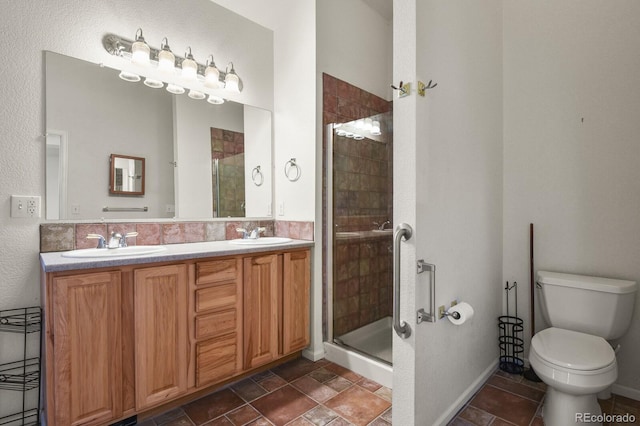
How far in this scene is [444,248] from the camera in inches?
62.9

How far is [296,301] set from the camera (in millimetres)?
2336

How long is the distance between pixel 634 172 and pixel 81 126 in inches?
129

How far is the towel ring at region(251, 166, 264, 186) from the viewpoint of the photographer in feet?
8.78

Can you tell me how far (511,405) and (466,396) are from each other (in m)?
0.25

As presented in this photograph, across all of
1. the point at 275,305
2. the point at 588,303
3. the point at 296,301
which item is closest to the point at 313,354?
the point at 296,301

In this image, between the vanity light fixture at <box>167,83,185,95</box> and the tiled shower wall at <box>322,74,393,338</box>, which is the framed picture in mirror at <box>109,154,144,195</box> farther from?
the tiled shower wall at <box>322,74,393,338</box>

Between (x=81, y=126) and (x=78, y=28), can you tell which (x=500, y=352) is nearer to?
(x=81, y=126)

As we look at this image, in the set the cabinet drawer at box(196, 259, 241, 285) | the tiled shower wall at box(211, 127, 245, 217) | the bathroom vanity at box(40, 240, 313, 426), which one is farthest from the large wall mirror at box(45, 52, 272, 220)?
the cabinet drawer at box(196, 259, 241, 285)

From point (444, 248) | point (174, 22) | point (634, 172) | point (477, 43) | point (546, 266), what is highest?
point (174, 22)

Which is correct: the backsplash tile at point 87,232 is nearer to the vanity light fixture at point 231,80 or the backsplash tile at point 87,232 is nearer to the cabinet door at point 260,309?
the cabinet door at point 260,309

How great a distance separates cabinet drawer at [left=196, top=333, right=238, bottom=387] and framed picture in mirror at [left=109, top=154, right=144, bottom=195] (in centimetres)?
109

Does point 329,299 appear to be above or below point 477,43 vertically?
below

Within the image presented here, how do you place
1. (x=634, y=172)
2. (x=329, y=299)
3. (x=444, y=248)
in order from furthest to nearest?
(x=329, y=299)
(x=634, y=172)
(x=444, y=248)

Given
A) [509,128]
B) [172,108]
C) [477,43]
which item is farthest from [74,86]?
[509,128]
